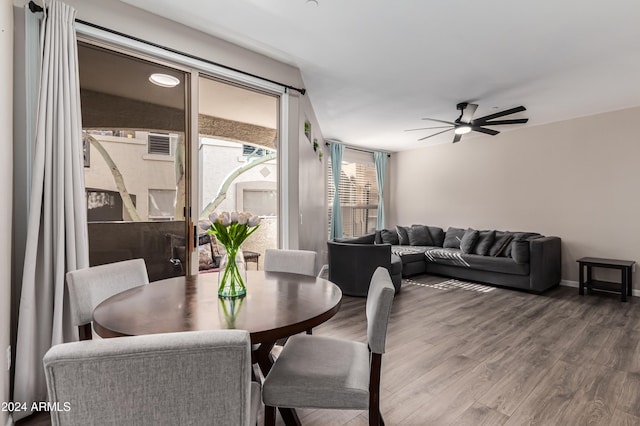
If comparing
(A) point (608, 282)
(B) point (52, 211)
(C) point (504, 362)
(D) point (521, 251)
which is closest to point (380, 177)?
(D) point (521, 251)

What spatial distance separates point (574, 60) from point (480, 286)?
10.7 feet

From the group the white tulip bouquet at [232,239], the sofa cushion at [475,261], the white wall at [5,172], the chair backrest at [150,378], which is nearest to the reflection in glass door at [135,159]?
the white wall at [5,172]

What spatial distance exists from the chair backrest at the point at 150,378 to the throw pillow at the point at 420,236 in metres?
6.00

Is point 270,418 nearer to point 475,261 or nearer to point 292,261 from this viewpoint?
point 292,261

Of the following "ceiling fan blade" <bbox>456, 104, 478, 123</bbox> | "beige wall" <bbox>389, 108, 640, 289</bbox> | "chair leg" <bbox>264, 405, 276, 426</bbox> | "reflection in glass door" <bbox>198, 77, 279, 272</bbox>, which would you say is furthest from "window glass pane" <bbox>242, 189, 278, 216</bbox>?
"beige wall" <bbox>389, 108, 640, 289</bbox>

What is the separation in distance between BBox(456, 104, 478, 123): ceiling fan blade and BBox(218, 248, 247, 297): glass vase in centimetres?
375

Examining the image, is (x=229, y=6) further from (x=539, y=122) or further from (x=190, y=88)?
(x=539, y=122)

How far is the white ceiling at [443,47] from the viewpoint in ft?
7.48

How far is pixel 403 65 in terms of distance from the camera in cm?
318

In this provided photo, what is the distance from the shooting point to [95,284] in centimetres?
167

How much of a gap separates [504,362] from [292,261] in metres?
1.83

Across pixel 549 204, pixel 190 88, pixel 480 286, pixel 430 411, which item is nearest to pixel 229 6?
pixel 190 88

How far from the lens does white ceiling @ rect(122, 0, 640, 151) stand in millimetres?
2279

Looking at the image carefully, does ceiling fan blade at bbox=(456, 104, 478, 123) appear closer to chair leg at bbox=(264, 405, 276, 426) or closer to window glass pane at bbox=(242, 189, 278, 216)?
window glass pane at bbox=(242, 189, 278, 216)
